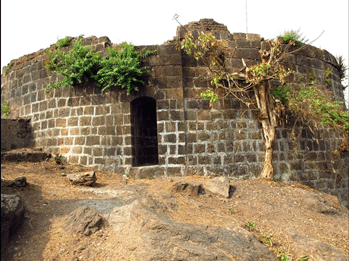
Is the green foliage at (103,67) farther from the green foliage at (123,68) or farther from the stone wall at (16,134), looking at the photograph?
the stone wall at (16,134)

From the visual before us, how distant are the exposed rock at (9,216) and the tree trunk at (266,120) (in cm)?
632

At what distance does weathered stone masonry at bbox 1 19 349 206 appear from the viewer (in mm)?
7977

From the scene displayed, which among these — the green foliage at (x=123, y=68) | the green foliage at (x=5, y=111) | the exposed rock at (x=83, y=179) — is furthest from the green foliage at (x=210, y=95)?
the green foliage at (x=5, y=111)

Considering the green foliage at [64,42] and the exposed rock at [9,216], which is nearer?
the exposed rock at [9,216]

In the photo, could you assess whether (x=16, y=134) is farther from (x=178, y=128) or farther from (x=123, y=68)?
(x=178, y=128)

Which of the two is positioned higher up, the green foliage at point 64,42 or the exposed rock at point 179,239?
Result: the green foliage at point 64,42

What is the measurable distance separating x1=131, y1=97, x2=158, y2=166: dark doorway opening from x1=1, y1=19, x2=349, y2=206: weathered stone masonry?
0.06 meters

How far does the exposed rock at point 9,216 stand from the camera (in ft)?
10.3

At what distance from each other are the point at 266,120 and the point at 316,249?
4.00 meters

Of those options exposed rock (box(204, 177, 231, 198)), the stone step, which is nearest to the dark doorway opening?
exposed rock (box(204, 177, 231, 198))

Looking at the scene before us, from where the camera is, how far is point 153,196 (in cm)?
601

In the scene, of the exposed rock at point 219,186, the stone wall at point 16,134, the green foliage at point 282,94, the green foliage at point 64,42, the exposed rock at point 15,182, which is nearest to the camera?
the exposed rock at point 15,182

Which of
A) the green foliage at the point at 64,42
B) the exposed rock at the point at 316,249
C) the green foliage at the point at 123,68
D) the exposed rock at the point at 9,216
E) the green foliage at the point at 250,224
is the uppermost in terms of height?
the green foliage at the point at 64,42

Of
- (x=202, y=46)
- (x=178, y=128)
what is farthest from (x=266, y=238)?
(x=202, y=46)
